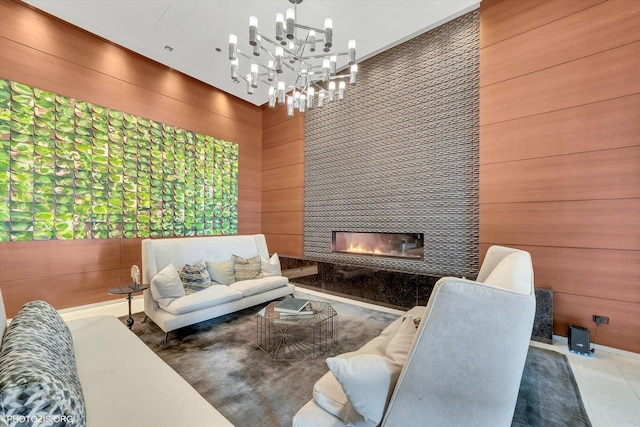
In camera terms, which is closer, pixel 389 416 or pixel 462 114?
pixel 389 416

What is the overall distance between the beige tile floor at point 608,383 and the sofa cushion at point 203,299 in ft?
10.4

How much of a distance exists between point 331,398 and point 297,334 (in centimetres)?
183

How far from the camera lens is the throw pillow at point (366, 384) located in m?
0.98

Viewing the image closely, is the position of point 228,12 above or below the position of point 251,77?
above

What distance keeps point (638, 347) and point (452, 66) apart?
11.7 ft

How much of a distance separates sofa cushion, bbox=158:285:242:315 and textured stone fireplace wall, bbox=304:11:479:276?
197cm

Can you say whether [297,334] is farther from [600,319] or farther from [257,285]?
[600,319]

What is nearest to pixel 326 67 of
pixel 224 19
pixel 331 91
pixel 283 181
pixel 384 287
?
pixel 331 91

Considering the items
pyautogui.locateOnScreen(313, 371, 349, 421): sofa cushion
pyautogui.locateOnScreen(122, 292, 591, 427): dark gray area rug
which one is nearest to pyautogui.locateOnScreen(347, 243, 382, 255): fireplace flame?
pyautogui.locateOnScreen(122, 292, 591, 427): dark gray area rug

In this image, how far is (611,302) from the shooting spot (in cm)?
245

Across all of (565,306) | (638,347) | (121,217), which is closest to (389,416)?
(565,306)

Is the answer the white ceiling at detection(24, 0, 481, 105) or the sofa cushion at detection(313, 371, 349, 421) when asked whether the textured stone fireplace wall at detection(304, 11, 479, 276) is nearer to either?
the white ceiling at detection(24, 0, 481, 105)

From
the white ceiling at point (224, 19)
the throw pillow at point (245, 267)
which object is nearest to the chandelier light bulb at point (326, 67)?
the white ceiling at point (224, 19)

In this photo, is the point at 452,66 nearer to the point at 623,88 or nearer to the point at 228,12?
the point at 623,88
